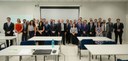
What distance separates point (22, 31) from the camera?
9609 millimetres

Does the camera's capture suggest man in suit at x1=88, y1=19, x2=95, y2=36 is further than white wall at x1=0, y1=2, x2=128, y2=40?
No

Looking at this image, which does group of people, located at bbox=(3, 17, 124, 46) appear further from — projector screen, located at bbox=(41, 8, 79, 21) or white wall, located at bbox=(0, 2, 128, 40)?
white wall, located at bbox=(0, 2, 128, 40)

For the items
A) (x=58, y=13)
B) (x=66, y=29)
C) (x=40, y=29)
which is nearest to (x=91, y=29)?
(x=66, y=29)

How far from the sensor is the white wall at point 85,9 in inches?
485

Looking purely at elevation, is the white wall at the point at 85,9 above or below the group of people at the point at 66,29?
above

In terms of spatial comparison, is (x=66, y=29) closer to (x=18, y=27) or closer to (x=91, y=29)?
(x=91, y=29)

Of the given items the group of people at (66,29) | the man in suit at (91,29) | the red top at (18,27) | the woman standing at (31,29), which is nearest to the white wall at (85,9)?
the group of people at (66,29)

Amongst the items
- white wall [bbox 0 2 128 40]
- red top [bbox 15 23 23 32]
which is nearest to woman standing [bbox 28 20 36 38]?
red top [bbox 15 23 23 32]

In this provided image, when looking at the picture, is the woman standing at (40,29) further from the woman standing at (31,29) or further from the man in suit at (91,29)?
the man in suit at (91,29)

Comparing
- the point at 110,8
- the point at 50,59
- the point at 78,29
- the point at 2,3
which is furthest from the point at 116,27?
the point at 2,3

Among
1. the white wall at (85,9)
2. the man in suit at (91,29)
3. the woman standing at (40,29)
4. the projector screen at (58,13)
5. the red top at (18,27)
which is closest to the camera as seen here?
the woman standing at (40,29)

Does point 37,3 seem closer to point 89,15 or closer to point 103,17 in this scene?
point 89,15

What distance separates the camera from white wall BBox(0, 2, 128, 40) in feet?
40.4

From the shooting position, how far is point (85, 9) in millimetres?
12445
